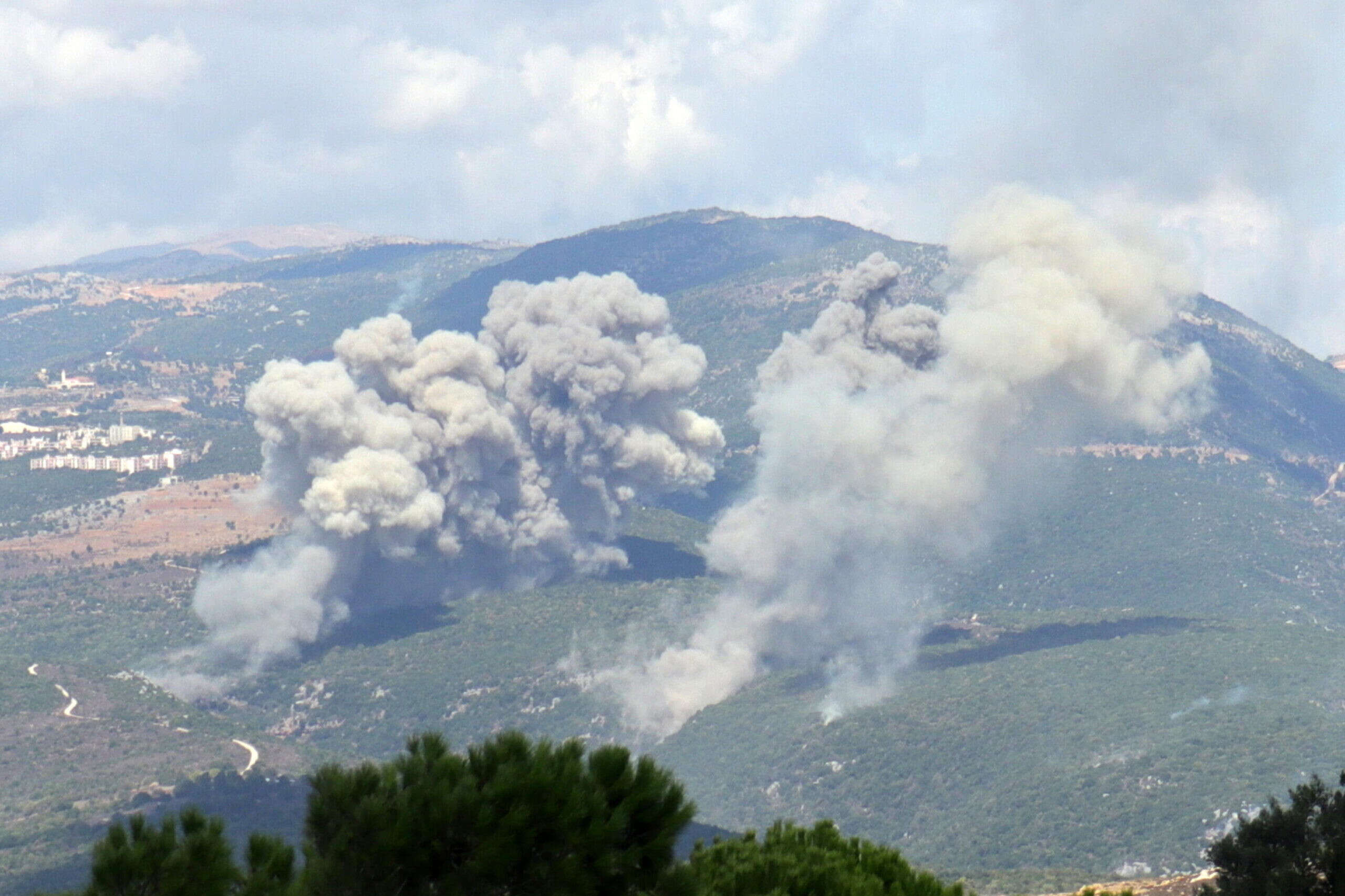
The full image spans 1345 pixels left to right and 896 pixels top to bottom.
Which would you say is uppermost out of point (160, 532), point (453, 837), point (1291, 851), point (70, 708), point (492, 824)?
point (492, 824)

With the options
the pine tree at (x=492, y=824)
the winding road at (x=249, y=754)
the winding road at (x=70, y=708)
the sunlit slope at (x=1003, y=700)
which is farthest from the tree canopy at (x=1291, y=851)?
the winding road at (x=70, y=708)

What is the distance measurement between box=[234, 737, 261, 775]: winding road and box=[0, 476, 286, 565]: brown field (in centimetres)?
6101

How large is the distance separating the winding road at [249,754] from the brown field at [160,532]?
61012 millimetres

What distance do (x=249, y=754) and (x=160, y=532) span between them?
243 feet

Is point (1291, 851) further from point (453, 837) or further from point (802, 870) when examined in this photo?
point (453, 837)

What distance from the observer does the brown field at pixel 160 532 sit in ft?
588

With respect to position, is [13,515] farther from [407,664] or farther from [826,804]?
[826,804]

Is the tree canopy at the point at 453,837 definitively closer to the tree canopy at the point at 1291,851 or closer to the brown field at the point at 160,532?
the tree canopy at the point at 1291,851

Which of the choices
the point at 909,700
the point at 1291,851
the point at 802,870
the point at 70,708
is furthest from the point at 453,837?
the point at 909,700

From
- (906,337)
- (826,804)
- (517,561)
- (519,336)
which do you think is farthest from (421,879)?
(517,561)

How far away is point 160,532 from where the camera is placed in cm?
18550

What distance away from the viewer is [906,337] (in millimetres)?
129500

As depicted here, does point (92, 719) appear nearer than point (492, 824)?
No

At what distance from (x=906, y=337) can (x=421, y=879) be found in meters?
112
